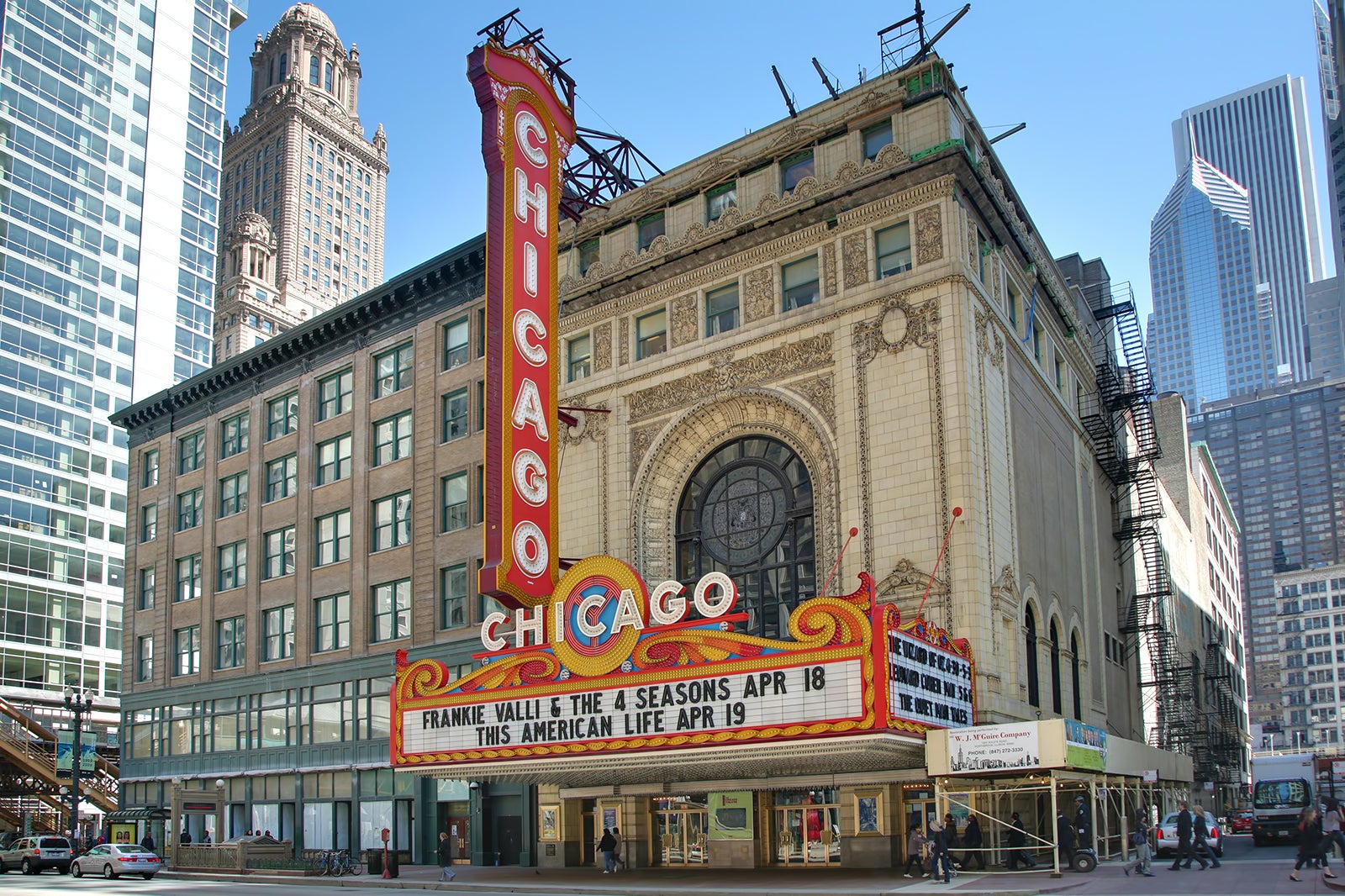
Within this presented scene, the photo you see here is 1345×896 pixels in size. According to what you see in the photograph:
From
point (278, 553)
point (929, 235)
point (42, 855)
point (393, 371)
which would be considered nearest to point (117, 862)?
point (42, 855)

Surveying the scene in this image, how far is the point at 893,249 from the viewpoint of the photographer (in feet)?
105

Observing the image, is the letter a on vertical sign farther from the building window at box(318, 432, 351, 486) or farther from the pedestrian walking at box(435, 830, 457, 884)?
the building window at box(318, 432, 351, 486)

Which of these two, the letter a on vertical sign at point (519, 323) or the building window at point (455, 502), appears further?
the building window at point (455, 502)

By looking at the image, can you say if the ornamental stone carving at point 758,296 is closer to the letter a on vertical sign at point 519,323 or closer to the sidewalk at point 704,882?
the letter a on vertical sign at point 519,323

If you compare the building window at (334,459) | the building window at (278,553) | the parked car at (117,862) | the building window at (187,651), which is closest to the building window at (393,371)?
the building window at (334,459)

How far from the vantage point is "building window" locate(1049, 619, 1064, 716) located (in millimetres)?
34094

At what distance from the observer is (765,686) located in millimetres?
25984

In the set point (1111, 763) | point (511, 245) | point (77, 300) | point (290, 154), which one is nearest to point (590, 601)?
point (511, 245)

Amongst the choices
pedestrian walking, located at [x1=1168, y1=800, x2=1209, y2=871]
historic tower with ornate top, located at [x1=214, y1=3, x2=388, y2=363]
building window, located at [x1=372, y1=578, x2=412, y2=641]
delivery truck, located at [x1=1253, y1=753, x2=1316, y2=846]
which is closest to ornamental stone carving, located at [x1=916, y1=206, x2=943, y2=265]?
pedestrian walking, located at [x1=1168, y1=800, x2=1209, y2=871]

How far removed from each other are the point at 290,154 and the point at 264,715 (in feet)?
378

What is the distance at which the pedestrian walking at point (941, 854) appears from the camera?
2477cm

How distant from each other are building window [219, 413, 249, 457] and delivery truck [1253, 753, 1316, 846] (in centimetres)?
4255

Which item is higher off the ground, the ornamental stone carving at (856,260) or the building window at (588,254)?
the building window at (588,254)

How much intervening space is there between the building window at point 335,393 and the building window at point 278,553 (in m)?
5.00
